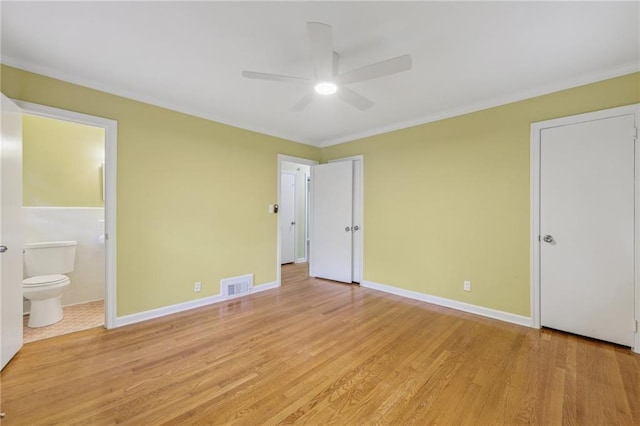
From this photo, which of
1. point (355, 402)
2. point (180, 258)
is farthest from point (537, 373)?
point (180, 258)

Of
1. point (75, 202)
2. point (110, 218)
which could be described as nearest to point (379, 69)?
point (110, 218)

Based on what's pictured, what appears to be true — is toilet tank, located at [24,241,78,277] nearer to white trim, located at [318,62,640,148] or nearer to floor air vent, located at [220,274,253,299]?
floor air vent, located at [220,274,253,299]

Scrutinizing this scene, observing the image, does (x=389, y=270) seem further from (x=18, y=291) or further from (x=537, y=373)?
(x=18, y=291)

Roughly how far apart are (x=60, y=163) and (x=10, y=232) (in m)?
1.74

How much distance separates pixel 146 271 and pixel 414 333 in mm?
2926

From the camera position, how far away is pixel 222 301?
354 cm

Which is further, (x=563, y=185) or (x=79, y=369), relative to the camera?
(x=563, y=185)

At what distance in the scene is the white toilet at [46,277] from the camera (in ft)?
8.88

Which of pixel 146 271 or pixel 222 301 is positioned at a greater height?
pixel 146 271

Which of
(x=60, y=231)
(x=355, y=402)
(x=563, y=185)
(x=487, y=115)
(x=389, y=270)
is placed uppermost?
(x=487, y=115)

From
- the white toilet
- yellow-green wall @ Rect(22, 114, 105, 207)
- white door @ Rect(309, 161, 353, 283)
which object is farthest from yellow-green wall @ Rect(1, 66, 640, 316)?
yellow-green wall @ Rect(22, 114, 105, 207)

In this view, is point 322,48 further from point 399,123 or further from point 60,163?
point 60,163

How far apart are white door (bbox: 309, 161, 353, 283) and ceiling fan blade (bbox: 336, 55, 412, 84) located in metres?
2.39

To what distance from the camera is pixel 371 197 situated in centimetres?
420
